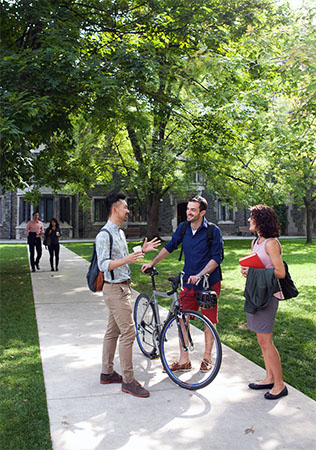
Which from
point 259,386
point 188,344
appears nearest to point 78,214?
point 188,344

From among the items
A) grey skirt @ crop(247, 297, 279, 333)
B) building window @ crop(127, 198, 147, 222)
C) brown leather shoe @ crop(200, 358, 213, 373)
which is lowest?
brown leather shoe @ crop(200, 358, 213, 373)

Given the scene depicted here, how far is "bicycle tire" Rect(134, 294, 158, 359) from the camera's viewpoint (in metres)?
5.33

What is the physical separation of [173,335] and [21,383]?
1.69 metres

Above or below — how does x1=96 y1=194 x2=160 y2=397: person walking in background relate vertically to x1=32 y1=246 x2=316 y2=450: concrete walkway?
above

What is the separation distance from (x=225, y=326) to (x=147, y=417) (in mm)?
3788

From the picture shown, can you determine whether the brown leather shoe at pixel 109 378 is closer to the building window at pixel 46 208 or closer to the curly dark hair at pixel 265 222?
the curly dark hair at pixel 265 222

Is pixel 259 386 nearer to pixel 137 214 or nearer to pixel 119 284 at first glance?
Result: pixel 119 284

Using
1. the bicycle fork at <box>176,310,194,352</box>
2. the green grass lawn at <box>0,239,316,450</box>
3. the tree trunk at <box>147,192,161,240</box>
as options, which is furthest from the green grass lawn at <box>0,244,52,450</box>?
the tree trunk at <box>147,192,161,240</box>

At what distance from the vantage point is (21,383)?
15.5 ft

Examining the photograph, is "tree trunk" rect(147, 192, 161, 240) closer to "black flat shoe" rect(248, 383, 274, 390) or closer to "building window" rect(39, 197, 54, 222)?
"building window" rect(39, 197, 54, 222)

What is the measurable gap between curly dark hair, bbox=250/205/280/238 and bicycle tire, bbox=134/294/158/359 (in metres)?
1.67

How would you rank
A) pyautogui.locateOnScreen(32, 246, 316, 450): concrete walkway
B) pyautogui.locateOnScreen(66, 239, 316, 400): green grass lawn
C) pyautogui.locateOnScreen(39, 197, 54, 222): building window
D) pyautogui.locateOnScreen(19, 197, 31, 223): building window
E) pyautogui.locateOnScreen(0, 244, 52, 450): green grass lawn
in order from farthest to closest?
pyautogui.locateOnScreen(39, 197, 54, 222): building window → pyautogui.locateOnScreen(19, 197, 31, 223): building window → pyautogui.locateOnScreen(66, 239, 316, 400): green grass lawn → pyautogui.locateOnScreen(0, 244, 52, 450): green grass lawn → pyautogui.locateOnScreen(32, 246, 316, 450): concrete walkway

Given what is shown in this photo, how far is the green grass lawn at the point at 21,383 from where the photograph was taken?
11.7ft

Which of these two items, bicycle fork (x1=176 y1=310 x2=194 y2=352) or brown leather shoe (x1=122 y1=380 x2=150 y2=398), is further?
bicycle fork (x1=176 y1=310 x2=194 y2=352)
